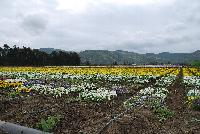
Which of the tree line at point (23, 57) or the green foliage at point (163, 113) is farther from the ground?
the tree line at point (23, 57)

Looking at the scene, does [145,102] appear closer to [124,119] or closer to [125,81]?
[124,119]

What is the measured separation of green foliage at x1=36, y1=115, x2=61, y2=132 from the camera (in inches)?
494

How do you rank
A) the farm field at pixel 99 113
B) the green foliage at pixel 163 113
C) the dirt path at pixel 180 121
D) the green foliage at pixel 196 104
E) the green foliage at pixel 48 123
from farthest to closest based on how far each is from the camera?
the green foliage at pixel 196 104
the green foliage at pixel 163 113
the dirt path at pixel 180 121
the farm field at pixel 99 113
the green foliage at pixel 48 123

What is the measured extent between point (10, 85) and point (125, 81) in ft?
34.7

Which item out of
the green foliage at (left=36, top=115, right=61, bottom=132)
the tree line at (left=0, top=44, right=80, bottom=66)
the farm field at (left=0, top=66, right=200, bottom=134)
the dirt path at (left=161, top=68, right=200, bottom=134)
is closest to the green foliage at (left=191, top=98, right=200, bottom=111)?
the farm field at (left=0, top=66, right=200, bottom=134)

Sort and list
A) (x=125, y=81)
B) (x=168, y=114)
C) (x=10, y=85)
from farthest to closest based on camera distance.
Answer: (x=125, y=81) < (x=10, y=85) < (x=168, y=114)

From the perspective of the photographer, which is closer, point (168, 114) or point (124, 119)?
point (124, 119)

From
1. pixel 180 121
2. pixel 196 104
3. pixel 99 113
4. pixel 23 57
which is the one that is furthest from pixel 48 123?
pixel 23 57

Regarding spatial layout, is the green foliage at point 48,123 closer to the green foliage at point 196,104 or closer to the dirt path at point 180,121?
the dirt path at point 180,121

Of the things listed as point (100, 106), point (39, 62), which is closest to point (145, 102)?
point (100, 106)

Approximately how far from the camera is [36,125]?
1303 centimetres

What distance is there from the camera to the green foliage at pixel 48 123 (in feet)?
41.2

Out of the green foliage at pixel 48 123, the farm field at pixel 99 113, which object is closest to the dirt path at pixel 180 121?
the farm field at pixel 99 113

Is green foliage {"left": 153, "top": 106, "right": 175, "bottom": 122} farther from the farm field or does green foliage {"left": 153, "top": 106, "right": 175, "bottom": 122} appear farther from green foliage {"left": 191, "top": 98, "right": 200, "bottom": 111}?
green foliage {"left": 191, "top": 98, "right": 200, "bottom": 111}
